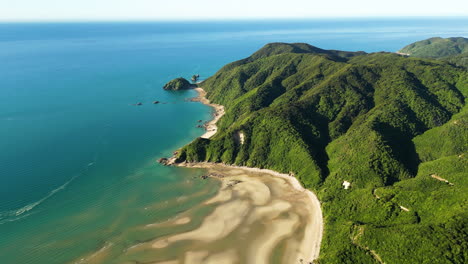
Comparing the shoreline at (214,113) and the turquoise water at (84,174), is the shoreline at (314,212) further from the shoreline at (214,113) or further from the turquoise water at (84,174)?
the shoreline at (214,113)

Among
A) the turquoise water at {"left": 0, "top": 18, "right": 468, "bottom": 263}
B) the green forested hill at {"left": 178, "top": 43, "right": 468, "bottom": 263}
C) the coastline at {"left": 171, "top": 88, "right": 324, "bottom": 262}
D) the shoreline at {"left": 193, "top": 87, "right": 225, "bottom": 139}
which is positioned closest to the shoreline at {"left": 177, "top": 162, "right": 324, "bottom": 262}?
the coastline at {"left": 171, "top": 88, "right": 324, "bottom": 262}

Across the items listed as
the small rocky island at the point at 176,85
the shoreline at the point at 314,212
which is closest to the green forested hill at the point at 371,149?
the shoreline at the point at 314,212

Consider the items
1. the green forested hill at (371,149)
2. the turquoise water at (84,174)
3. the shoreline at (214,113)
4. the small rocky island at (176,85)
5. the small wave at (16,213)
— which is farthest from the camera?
the small rocky island at (176,85)

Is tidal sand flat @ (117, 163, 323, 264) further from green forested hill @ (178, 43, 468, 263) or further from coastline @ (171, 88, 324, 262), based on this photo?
green forested hill @ (178, 43, 468, 263)

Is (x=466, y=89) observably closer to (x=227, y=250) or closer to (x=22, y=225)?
(x=227, y=250)

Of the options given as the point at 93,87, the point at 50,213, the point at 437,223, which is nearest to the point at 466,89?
the point at 437,223

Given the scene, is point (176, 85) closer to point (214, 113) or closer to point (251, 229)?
point (214, 113)

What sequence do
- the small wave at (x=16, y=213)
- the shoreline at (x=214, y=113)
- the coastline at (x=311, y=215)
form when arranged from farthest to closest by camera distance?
the shoreline at (x=214, y=113)
the small wave at (x=16, y=213)
the coastline at (x=311, y=215)

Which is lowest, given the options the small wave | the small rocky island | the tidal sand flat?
the tidal sand flat

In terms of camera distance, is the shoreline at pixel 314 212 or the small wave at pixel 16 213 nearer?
the shoreline at pixel 314 212
